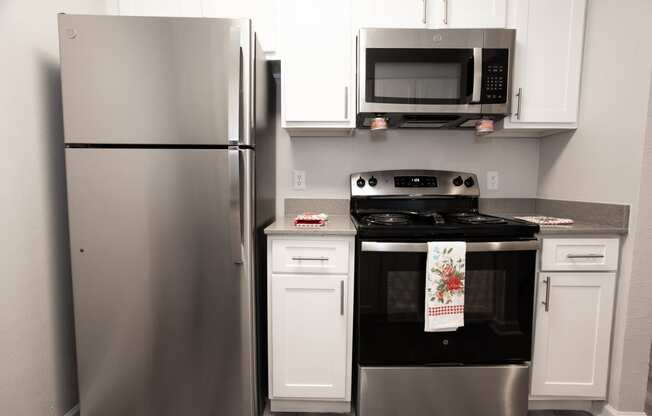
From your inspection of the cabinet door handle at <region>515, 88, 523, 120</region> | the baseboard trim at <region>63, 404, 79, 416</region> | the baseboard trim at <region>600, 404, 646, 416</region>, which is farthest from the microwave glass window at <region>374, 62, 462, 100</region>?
the baseboard trim at <region>63, 404, 79, 416</region>

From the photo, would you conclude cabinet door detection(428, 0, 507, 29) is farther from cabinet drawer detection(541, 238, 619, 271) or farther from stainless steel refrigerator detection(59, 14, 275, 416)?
cabinet drawer detection(541, 238, 619, 271)

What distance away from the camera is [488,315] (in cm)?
147

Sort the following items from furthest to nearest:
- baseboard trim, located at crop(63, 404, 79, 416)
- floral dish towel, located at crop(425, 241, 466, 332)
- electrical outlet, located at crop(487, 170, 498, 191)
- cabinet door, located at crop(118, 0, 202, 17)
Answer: electrical outlet, located at crop(487, 170, 498, 191), cabinet door, located at crop(118, 0, 202, 17), baseboard trim, located at crop(63, 404, 79, 416), floral dish towel, located at crop(425, 241, 466, 332)

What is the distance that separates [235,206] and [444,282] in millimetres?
951

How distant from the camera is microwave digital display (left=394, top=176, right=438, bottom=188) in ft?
6.27

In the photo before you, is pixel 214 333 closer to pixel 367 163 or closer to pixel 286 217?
pixel 286 217

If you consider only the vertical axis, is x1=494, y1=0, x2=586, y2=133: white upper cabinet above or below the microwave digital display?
above

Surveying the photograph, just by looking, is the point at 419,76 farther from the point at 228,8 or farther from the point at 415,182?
the point at 228,8

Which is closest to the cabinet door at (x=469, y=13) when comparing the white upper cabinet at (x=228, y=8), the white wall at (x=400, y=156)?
the white wall at (x=400, y=156)

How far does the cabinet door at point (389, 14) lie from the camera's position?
159 centimetres

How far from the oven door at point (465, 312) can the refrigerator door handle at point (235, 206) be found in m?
0.53

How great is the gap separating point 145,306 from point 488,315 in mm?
1520

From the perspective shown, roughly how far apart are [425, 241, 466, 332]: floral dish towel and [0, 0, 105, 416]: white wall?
1665 mm

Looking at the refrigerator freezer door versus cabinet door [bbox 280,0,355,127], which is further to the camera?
cabinet door [bbox 280,0,355,127]
